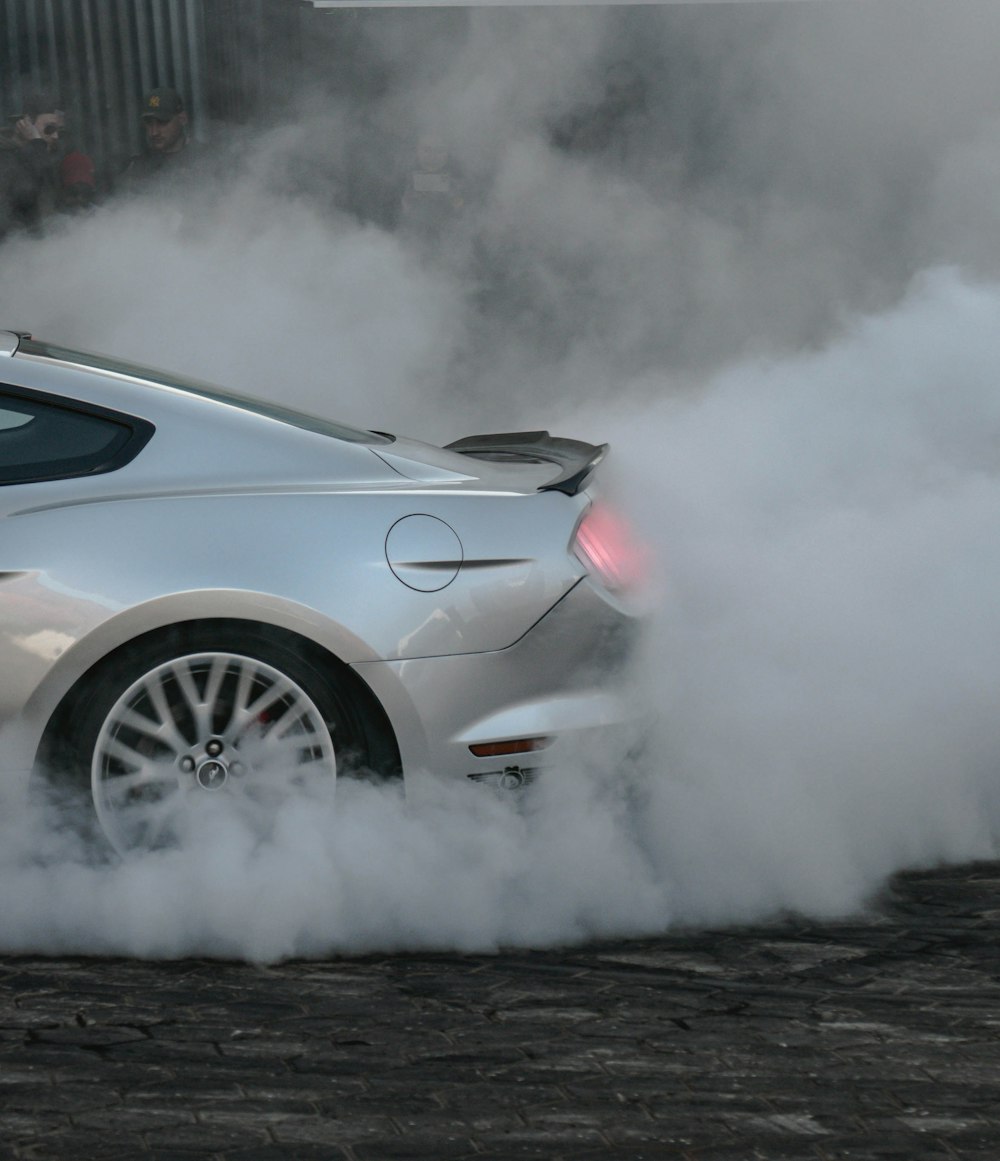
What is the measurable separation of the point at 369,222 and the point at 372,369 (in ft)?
3.73

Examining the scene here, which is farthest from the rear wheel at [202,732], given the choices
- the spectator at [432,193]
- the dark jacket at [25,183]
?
the spectator at [432,193]

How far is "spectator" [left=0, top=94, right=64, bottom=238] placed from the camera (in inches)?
397

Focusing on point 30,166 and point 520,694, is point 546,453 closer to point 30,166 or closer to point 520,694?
point 520,694

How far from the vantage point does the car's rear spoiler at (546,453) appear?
162 inches

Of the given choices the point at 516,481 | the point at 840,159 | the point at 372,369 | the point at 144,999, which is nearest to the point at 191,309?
the point at 372,369

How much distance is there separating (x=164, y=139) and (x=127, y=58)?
1.83 meters

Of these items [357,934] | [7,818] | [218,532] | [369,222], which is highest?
[369,222]

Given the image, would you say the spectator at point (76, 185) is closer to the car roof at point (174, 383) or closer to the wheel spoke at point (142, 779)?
the car roof at point (174, 383)

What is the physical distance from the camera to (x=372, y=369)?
385 inches

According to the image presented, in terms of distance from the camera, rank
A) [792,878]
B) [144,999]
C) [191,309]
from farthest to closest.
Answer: [191,309], [792,878], [144,999]

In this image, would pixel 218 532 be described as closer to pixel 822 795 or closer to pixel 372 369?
pixel 822 795

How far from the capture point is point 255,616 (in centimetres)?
379

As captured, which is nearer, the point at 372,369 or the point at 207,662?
the point at 207,662

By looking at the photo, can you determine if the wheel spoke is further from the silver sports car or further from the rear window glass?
the rear window glass
